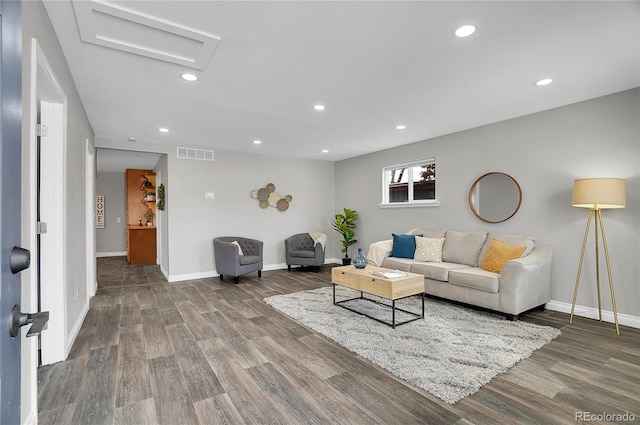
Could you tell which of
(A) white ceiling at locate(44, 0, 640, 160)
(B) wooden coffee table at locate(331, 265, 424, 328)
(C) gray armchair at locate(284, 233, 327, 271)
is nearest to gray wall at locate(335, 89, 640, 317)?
(A) white ceiling at locate(44, 0, 640, 160)

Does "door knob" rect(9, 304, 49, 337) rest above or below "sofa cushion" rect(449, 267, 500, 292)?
above

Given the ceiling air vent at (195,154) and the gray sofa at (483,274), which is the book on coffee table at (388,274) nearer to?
the gray sofa at (483,274)

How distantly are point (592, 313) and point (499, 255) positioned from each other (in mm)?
1130

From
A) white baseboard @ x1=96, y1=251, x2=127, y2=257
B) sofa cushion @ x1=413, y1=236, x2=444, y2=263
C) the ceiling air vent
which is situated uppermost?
the ceiling air vent

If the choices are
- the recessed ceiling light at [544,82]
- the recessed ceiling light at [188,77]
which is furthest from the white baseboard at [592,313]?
the recessed ceiling light at [188,77]

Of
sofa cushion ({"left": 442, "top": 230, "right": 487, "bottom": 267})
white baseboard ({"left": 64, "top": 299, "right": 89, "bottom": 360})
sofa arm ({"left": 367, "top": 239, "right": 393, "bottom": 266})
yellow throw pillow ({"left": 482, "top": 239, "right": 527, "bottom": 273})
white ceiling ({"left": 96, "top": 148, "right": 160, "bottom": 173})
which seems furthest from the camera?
white ceiling ({"left": 96, "top": 148, "right": 160, "bottom": 173})

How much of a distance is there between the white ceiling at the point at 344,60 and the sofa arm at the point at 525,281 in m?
1.86

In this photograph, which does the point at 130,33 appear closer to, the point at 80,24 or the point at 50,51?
the point at 80,24

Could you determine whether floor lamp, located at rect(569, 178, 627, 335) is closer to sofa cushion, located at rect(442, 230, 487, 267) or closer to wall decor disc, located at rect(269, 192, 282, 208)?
sofa cushion, located at rect(442, 230, 487, 267)

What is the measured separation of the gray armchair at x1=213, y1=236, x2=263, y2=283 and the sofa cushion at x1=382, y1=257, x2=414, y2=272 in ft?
7.73

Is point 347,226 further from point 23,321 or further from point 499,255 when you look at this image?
point 23,321

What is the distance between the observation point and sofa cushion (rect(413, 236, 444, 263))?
455cm

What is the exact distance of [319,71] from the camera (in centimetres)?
276

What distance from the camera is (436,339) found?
9.55ft
